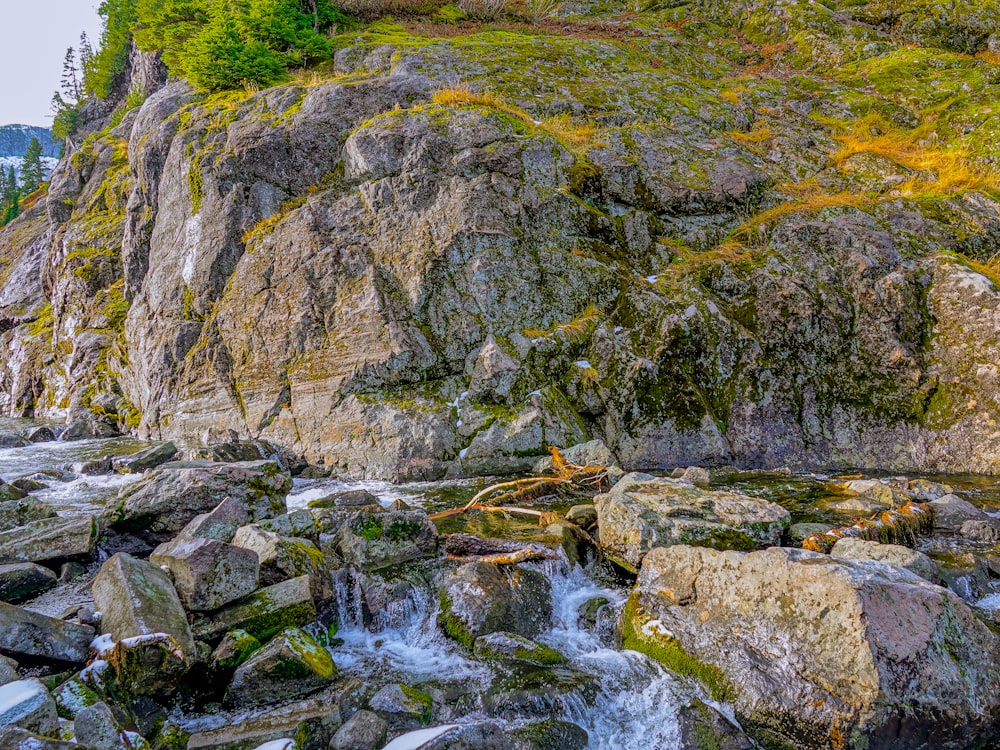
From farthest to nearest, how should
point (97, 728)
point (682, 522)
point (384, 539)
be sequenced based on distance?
point (384, 539)
point (682, 522)
point (97, 728)

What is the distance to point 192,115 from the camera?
1007 inches

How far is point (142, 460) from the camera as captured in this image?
15945 mm

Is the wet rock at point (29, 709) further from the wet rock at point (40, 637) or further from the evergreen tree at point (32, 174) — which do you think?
the evergreen tree at point (32, 174)

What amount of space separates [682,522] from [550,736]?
15.6 ft

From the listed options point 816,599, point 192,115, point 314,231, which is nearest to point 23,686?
point 816,599

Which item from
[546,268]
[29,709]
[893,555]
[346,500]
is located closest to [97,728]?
[29,709]

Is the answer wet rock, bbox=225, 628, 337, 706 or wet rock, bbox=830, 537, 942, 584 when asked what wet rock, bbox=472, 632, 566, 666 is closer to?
wet rock, bbox=225, 628, 337, 706

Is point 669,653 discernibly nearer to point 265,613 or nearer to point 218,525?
point 265,613

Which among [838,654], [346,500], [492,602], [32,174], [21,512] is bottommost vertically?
[346,500]

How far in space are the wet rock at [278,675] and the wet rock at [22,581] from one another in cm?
399

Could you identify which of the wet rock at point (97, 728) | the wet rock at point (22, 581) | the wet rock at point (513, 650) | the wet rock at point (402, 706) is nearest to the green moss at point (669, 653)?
the wet rock at point (513, 650)

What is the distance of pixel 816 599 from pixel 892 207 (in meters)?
21.0

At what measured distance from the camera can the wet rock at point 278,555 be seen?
7.43m

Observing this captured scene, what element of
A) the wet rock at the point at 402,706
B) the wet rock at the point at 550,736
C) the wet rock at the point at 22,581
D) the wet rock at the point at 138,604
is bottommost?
the wet rock at the point at 550,736
